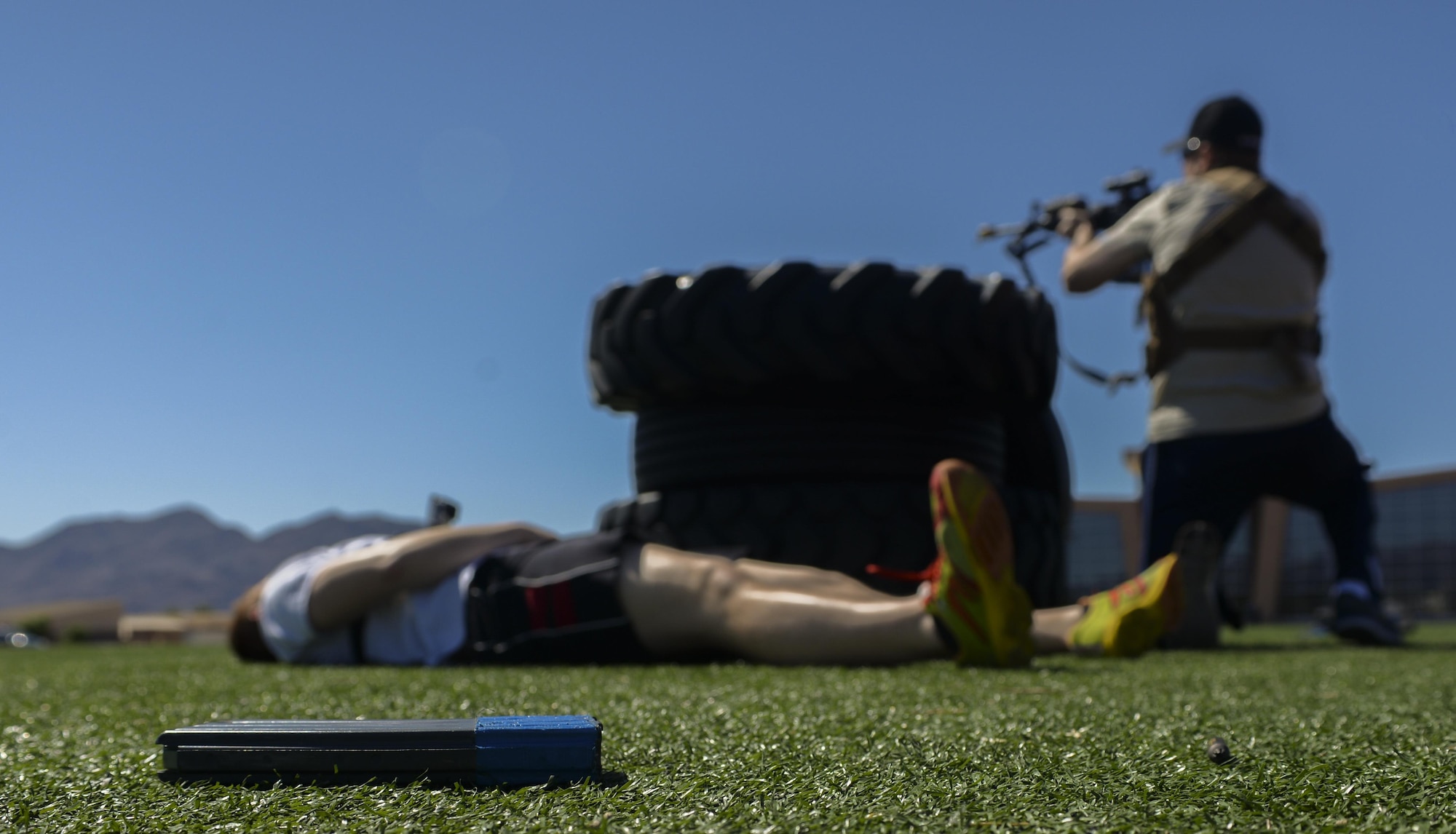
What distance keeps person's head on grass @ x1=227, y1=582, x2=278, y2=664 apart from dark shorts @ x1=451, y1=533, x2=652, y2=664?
744 mm

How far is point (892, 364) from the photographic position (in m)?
2.84

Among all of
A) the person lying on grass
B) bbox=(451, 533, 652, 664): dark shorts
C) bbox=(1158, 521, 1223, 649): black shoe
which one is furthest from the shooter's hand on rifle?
bbox=(451, 533, 652, 664): dark shorts

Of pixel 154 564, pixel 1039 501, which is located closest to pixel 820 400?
pixel 1039 501

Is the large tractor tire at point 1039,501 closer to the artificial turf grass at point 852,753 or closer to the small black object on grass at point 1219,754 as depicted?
the artificial turf grass at point 852,753

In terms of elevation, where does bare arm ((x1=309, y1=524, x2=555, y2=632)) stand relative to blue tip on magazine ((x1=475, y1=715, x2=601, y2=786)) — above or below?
below

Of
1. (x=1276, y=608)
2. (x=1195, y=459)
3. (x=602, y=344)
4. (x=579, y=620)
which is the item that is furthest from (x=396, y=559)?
(x=1276, y=608)

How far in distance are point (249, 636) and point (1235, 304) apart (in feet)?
9.66

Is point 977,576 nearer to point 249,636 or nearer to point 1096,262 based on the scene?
point 1096,262

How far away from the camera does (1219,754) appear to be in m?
0.87

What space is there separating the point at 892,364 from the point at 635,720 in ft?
5.92

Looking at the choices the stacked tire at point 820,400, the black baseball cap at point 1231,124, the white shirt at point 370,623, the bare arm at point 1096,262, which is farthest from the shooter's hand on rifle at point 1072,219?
the white shirt at point 370,623

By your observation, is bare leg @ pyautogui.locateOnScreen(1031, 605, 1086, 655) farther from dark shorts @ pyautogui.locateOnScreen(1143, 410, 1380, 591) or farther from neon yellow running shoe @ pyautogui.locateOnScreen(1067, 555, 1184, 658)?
dark shorts @ pyautogui.locateOnScreen(1143, 410, 1380, 591)

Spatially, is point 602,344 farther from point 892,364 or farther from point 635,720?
point 635,720

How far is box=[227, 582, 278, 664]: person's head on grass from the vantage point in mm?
2781
